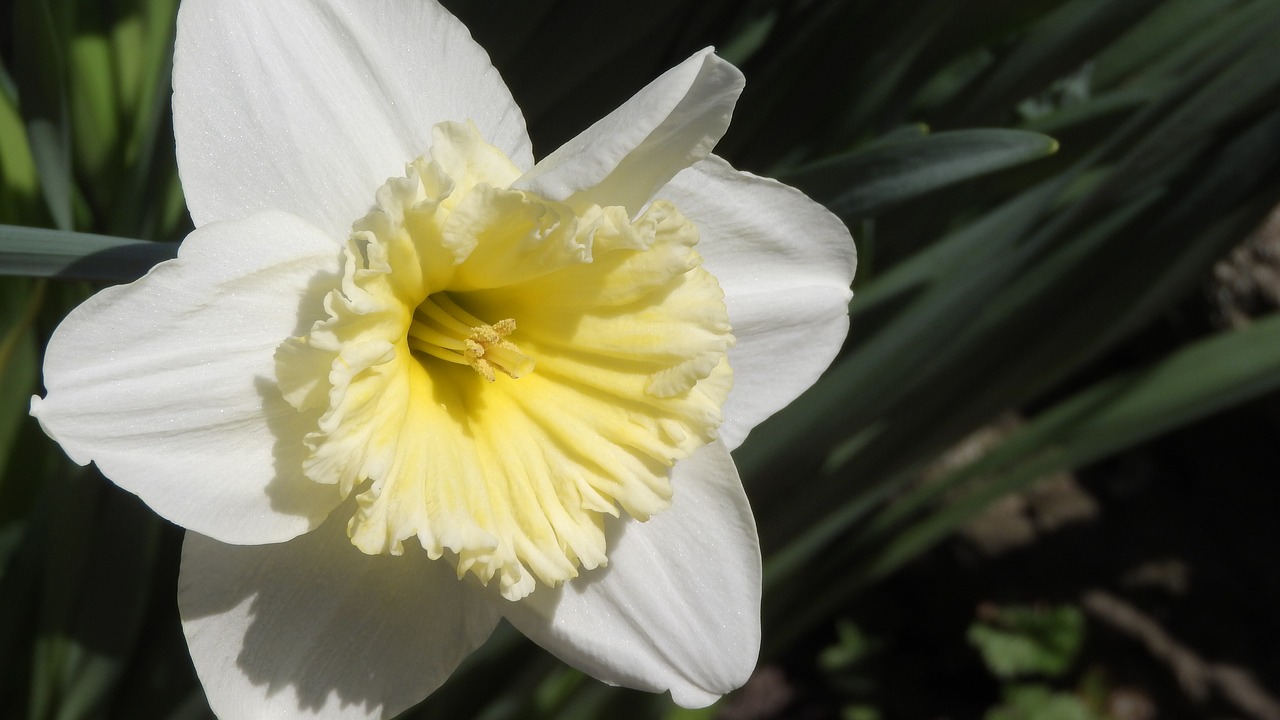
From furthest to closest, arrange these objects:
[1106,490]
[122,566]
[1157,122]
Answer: [1106,490] < [1157,122] < [122,566]

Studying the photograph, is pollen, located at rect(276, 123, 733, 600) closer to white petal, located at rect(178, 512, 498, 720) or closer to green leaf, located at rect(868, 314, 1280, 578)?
white petal, located at rect(178, 512, 498, 720)

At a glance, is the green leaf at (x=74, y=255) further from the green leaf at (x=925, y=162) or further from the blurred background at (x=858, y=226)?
the green leaf at (x=925, y=162)

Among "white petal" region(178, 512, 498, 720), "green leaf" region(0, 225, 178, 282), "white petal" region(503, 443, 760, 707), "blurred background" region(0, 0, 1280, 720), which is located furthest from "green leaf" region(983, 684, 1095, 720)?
"green leaf" region(0, 225, 178, 282)

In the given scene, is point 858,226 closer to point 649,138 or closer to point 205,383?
point 649,138

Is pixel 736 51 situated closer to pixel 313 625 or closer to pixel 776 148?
pixel 776 148

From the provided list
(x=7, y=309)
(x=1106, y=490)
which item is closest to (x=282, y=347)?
(x=7, y=309)
